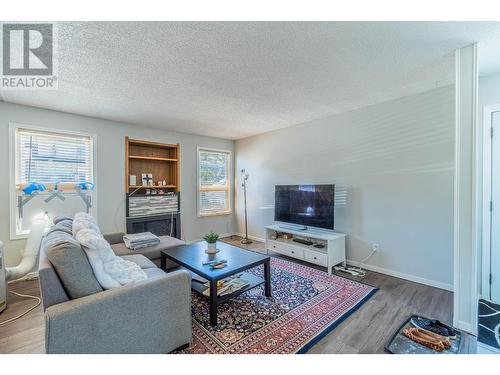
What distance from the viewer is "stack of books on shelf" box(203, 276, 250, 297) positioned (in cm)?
215

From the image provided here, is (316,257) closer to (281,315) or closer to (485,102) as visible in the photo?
(281,315)

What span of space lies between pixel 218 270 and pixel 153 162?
314 centimetres

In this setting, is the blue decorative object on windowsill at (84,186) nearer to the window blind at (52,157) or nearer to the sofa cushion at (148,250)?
the window blind at (52,157)

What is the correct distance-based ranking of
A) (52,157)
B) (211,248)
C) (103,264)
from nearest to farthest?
1. (103,264)
2. (211,248)
3. (52,157)

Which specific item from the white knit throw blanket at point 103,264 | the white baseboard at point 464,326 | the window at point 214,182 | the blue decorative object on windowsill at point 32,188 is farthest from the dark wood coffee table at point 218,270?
the window at point 214,182

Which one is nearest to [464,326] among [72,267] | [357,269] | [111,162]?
[357,269]

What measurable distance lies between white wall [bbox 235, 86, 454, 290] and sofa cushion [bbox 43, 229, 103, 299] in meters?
3.21

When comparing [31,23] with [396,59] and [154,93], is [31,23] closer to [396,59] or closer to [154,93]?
[154,93]

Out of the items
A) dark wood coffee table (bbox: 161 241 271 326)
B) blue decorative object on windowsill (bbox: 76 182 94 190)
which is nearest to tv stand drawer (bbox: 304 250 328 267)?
dark wood coffee table (bbox: 161 241 271 326)

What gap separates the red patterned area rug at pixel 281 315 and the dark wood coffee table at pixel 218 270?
153 mm

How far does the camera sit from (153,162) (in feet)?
14.6

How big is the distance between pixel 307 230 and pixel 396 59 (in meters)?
2.46

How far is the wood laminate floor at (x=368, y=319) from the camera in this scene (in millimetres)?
1696
